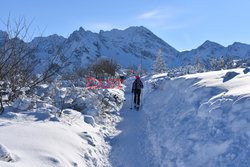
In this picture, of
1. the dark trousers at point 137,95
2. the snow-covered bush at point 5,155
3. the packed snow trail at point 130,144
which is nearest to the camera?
the snow-covered bush at point 5,155

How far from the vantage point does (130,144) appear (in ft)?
35.7

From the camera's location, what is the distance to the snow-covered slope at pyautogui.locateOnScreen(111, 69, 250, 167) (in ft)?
23.8

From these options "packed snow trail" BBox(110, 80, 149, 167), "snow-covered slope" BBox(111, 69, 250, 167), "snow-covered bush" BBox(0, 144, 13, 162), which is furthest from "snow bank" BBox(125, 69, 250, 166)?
"snow-covered bush" BBox(0, 144, 13, 162)

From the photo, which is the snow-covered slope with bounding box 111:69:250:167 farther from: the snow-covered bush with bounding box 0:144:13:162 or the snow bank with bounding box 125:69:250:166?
the snow-covered bush with bounding box 0:144:13:162

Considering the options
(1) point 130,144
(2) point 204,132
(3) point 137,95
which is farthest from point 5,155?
(3) point 137,95

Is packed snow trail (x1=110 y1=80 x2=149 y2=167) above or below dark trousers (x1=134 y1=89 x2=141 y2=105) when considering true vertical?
below

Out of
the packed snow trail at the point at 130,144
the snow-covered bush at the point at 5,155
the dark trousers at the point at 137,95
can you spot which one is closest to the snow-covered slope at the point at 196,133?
the packed snow trail at the point at 130,144

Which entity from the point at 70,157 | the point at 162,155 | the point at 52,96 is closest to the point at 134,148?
the point at 162,155

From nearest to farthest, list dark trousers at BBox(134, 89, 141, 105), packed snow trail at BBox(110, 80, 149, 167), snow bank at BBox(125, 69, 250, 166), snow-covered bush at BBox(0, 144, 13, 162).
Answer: snow-covered bush at BBox(0, 144, 13, 162) < snow bank at BBox(125, 69, 250, 166) < packed snow trail at BBox(110, 80, 149, 167) < dark trousers at BBox(134, 89, 141, 105)

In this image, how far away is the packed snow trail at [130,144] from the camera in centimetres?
918

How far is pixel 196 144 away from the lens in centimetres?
806

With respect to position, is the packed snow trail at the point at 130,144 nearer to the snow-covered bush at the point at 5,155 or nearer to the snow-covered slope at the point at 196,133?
the snow-covered slope at the point at 196,133

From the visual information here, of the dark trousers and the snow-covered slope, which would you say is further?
the dark trousers

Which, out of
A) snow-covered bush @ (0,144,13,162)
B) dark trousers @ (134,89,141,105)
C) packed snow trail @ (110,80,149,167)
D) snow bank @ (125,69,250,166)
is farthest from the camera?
dark trousers @ (134,89,141,105)
